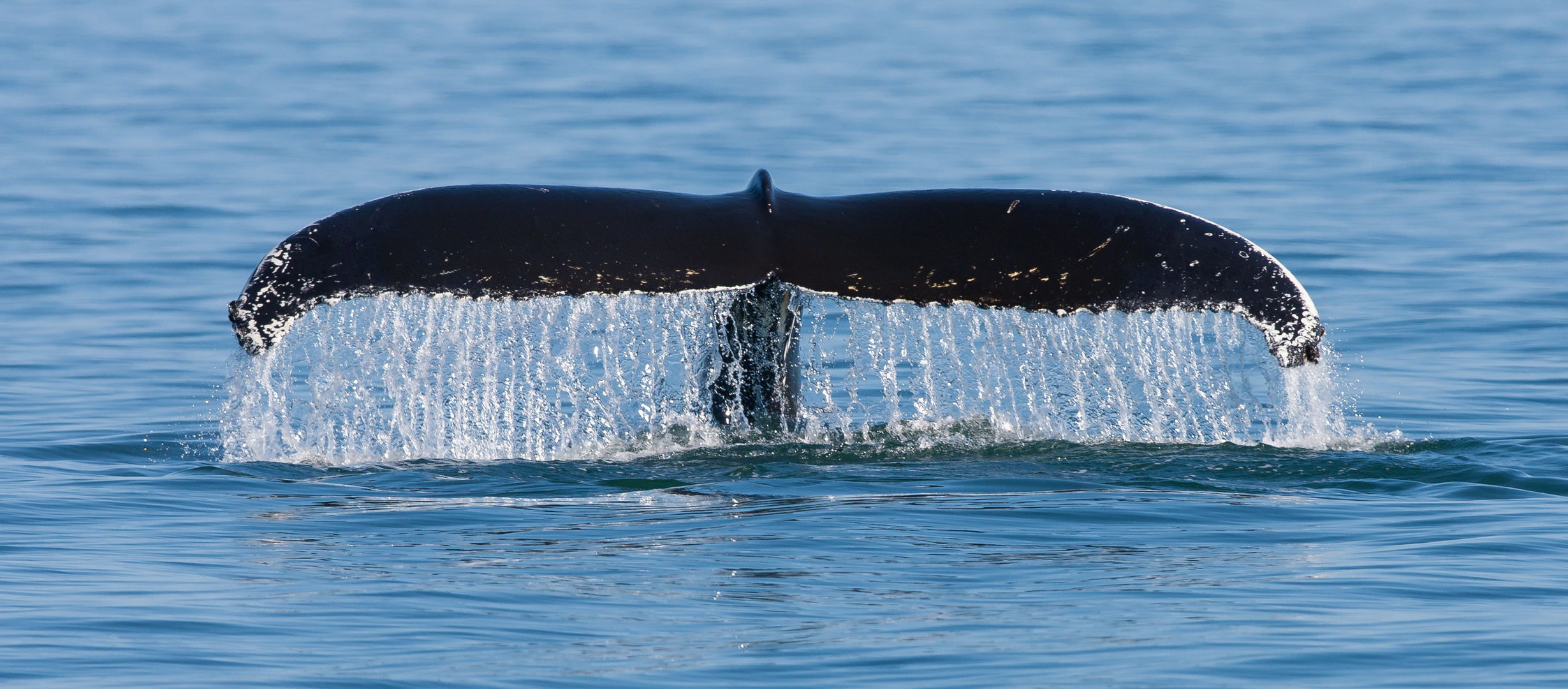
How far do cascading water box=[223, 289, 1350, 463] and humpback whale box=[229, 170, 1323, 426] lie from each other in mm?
90

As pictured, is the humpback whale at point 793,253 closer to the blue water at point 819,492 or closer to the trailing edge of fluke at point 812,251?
the trailing edge of fluke at point 812,251

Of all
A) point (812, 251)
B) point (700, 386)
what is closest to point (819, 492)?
point (700, 386)

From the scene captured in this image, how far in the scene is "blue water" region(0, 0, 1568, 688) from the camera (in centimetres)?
598

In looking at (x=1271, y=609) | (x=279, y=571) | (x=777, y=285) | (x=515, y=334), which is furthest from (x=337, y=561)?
(x=515, y=334)

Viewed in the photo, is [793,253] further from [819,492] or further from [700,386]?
[700,386]

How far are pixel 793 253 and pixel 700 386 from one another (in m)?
1.29

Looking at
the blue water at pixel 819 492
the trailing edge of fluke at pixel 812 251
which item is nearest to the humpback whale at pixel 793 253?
the trailing edge of fluke at pixel 812 251

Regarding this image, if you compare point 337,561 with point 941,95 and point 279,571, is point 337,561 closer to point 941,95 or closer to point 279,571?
point 279,571

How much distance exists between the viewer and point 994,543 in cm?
727

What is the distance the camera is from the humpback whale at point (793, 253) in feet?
23.3

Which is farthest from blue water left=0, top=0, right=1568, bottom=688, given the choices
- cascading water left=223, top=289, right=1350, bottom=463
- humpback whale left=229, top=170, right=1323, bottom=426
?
humpback whale left=229, top=170, right=1323, bottom=426

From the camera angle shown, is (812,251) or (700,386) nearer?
(812,251)

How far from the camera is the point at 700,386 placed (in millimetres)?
8578

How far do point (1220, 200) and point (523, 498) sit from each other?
13724 mm
